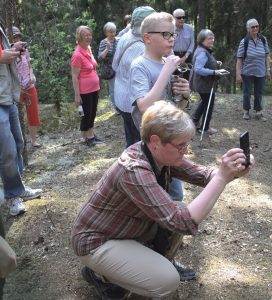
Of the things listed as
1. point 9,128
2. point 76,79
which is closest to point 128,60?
point 9,128

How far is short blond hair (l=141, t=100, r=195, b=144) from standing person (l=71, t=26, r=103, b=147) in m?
4.31

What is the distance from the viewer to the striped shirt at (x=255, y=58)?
26.0 feet

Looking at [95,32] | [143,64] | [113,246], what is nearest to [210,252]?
[113,246]

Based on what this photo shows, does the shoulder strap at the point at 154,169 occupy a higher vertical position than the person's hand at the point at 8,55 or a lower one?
lower

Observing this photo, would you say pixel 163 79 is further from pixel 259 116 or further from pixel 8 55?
pixel 259 116

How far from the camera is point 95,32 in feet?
50.4

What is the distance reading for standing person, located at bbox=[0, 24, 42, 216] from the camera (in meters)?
3.73

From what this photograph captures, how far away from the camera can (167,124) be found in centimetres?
222

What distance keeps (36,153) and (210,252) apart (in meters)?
4.48

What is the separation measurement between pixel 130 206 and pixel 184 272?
0.93 m

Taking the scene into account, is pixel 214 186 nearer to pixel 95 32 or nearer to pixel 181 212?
pixel 181 212

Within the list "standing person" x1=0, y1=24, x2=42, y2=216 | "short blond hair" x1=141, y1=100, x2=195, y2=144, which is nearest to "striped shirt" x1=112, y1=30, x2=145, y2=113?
"standing person" x1=0, y1=24, x2=42, y2=216

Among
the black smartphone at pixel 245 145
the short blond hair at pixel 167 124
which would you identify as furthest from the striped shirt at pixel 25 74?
the black smartphone at pixel 245 145

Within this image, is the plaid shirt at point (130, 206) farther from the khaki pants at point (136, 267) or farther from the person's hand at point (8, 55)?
the person's hand at point (8, 55)
